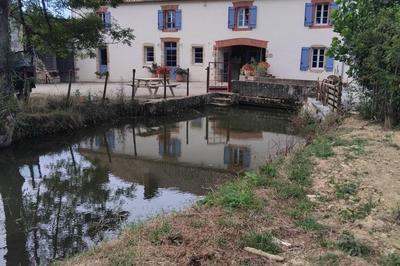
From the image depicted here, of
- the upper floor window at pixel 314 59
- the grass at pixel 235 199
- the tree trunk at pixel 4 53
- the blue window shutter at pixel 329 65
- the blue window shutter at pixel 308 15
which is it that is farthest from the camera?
the upper floor window at pixel 314 59

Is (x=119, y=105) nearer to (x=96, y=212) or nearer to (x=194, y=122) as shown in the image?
(x=194, y=122)

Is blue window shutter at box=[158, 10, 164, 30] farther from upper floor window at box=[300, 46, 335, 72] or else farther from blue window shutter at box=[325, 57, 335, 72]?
blue window shutter at box=[325, 57, 335, 72]

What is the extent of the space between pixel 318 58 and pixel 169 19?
27.2 ft

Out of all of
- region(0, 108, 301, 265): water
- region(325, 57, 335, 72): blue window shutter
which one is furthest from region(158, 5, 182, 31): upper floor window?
region(0, 108, 301, 265): water

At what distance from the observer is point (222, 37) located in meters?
21.1

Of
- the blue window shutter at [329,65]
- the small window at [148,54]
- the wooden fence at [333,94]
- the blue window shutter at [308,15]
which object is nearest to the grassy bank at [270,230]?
the wooden fence at [333,94]

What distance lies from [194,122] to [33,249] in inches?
389

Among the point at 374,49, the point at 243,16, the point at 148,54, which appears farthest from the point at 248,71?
the point at 374,49

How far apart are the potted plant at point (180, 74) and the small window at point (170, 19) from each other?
2.33 m

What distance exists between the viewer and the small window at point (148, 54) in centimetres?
2312

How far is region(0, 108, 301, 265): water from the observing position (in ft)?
17.4

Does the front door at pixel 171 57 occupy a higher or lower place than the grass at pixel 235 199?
higher

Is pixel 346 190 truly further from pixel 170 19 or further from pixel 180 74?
pixel 170 19

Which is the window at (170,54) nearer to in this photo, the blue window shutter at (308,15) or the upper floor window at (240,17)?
the upper floor window at (240,17)
